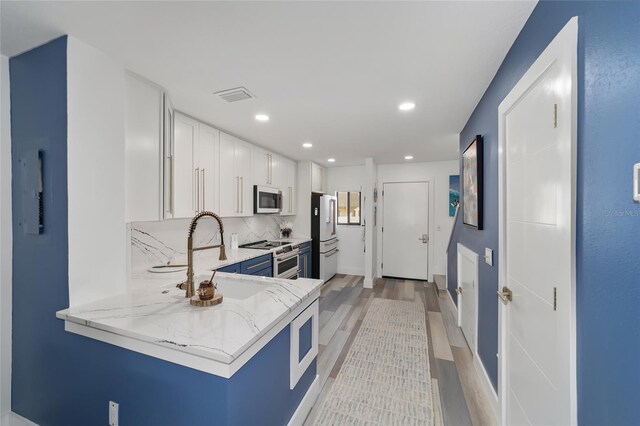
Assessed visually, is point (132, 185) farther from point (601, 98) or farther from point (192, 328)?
point (601, 98)

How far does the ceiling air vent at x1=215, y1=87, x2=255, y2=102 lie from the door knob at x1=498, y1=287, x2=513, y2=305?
2268 millimetres

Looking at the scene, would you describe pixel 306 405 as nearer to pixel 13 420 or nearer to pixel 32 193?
pixel 13 420

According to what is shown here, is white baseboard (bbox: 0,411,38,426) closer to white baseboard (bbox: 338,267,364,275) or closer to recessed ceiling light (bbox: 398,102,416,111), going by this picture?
recessed ceiling light (bbox: 398,102,416,111)

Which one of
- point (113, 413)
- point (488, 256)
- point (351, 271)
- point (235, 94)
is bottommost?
point (351, 271)

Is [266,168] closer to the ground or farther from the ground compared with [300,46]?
closer to the ground

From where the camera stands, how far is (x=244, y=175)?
3.54m

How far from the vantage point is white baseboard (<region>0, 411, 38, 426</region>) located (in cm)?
159

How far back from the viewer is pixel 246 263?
115 inches

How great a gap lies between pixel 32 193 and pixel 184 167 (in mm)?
1177

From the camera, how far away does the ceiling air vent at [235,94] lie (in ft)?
6.67

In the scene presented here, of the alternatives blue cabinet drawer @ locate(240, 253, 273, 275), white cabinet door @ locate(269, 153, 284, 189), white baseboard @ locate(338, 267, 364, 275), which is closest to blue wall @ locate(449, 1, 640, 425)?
blue cabinet drawer @ locate(240, 253, 273, 275)

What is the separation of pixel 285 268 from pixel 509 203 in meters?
2.87

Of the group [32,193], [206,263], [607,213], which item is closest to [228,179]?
[206,263]

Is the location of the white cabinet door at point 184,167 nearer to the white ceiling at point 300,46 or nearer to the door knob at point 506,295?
the white ceiling at point 300,46
